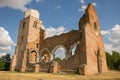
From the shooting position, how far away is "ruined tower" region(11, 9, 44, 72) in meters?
28.3

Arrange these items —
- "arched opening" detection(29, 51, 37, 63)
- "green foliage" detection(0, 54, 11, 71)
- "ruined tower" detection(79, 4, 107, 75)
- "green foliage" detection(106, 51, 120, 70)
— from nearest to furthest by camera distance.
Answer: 1. "ruined tower" detection(79, 4, 107, 75)
2. "arched opening" detection(29, 51, 37, 63)
3. "green foliage" detection(0, 54, 11, 71)
4. "green foliage" detection(106, 51, 120, 70)

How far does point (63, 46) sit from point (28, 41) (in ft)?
25.7

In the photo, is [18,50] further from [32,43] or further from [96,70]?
[96,70]

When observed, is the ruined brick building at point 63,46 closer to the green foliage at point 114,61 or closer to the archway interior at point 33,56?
the archway interior at point 33,56

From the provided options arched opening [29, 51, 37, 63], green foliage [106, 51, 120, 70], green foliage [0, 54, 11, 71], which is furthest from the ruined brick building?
green foliage [106, 51, 120, 70]

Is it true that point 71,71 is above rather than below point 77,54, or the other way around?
below

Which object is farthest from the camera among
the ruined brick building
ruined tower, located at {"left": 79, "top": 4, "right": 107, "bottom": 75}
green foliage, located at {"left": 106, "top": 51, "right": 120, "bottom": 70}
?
green foliage, located at {"left": 106, "top": 51, "right": 120, "bottom": 70}

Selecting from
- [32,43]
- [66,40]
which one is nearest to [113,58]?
[66,40]

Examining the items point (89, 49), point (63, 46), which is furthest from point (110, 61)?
point (89, 49)

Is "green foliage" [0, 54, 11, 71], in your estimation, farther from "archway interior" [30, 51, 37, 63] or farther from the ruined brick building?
"archway interior" [30, 51, 37, 63]

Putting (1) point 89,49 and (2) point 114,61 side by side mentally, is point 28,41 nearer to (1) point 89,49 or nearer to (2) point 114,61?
(1) point 89,49

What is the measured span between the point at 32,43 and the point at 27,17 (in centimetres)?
622

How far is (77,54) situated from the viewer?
1916cm

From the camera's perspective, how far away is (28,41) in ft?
96.2
